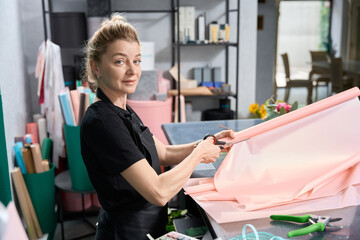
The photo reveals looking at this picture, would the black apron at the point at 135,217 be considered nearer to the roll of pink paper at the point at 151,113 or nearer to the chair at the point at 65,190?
the chair at the point at 65,190

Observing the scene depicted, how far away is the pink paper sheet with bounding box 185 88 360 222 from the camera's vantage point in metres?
1.44

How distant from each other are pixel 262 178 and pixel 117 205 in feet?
1.88

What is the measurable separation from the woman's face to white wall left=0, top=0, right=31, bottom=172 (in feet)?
4.21

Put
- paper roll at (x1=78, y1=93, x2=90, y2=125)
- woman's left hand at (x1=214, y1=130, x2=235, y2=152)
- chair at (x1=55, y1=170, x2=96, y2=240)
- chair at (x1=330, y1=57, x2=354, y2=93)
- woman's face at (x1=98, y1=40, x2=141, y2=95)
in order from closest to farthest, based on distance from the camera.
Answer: woman's face at (x1=98, y1=40, x2=141, y2=95), woman's left hand at (x1=214, y1=130, x2=235, y2=152), paper roll at (x1=78, y1=93, x2=90, y2=125), chair at (x1=55, y1=170, x2=96, y2=240), chair at (x1=330, y1=57, x2=354, y2=93)

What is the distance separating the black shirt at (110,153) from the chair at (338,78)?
4843 mm

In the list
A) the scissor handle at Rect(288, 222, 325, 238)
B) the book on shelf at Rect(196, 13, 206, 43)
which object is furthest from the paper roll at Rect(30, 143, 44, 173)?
the scissor handle at Rect(288, 222, 325, 238)

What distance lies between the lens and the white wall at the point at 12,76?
2.67m

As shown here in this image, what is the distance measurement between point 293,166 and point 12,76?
2.21 metres

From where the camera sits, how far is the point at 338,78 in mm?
5812

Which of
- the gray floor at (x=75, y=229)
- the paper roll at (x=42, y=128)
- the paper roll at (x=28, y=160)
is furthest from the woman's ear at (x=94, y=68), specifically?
the gray floor at (x=75, y=229)

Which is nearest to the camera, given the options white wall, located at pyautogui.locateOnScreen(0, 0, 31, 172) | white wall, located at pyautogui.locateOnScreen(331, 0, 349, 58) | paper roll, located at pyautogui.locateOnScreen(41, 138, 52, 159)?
white wall, located at pyautogui.locateOnScreen(0, 0, 31, 172)

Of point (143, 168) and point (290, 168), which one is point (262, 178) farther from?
point (143, 168)

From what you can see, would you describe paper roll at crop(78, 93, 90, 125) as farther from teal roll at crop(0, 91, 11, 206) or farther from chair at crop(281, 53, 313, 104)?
chair at crop(281, 53, 313, 104)

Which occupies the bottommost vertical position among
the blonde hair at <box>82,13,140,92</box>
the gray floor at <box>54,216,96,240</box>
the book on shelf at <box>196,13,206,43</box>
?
the gray floor at <box>54,216,96,240</box>
